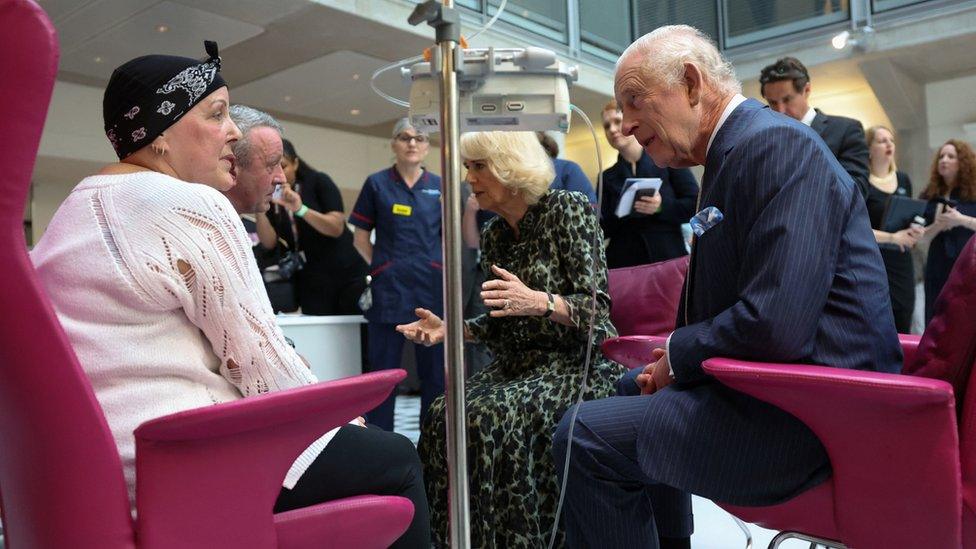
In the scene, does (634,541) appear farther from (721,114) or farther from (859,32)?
(859,32)

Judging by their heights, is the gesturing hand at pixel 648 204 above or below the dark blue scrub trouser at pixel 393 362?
above

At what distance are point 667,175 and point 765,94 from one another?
1.74 ft

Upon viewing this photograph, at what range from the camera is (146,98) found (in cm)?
132

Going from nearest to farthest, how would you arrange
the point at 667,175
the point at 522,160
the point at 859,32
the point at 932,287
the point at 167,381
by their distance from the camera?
the point at 167,381
the point at 522,160
the point at 667,175
the point at 932,287
the point at 859,32

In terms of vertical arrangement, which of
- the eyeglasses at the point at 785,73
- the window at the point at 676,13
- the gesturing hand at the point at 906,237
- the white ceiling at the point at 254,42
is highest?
the window at the point at 676,13

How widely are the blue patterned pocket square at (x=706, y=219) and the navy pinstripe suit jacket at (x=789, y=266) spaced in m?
0.01

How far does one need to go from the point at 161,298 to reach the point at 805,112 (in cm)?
289

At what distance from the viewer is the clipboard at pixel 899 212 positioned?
4078 millimetres

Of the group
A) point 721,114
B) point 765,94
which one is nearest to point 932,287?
point 765,94

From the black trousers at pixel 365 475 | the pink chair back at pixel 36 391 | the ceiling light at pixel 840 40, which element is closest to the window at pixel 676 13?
the ceiling light at pixel 840 40

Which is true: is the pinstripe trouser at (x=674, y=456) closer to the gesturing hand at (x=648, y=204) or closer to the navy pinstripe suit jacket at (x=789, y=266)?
the navy pinstripe suit jacket at (x=789, y=266)

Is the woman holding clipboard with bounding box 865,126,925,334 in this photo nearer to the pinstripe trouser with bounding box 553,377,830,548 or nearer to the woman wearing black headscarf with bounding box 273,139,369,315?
the woman wearing black headscarf with bounding box 273,139,369,315

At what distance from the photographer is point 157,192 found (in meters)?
1.15

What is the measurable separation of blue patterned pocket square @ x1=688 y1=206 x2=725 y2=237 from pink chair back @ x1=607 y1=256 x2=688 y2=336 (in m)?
0.91
